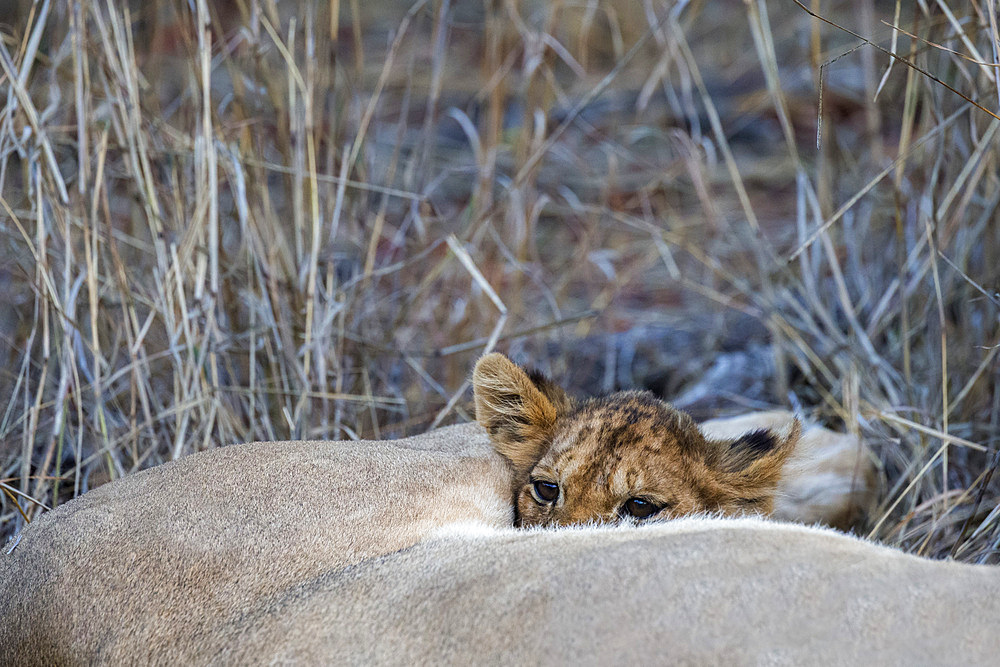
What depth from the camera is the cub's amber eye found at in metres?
2.56

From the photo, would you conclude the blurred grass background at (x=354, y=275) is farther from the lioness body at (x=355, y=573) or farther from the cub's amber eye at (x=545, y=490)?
the cub's amber eye at (x=545, y=490)

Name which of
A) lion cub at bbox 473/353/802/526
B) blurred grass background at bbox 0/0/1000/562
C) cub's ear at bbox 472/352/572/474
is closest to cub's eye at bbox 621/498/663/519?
lion cub at bbox 473/353/802/526

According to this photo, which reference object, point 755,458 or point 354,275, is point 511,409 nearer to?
point 755,458

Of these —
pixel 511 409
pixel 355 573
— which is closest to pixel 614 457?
pixel 511 409

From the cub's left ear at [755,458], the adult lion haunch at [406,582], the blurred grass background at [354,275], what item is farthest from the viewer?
the blurred grass background at [354,275]

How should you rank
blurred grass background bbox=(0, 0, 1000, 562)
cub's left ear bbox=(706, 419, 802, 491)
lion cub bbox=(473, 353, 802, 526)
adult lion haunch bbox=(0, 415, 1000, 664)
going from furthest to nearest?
blurred grass background bbox=(0, 0, 1000, 562) → cub's left ear bbox=(706, 419, 802, 491) → lion cub bbox=(473, 353, 802, 526) → adult lion haunch bbox=(0, 415, 1000, 664)

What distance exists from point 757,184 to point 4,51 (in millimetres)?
4608

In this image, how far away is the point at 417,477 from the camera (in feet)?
7.43

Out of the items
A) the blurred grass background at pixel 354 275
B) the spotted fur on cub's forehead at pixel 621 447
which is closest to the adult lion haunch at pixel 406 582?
the blurred grass background at pixel 354 275

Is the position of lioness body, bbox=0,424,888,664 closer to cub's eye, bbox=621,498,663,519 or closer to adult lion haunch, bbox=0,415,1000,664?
adult lion haunch, bbox=0,415,1000,664

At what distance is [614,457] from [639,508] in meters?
0.13

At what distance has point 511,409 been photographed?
275 cm

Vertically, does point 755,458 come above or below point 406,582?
below

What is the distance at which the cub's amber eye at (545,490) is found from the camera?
8.39ft
